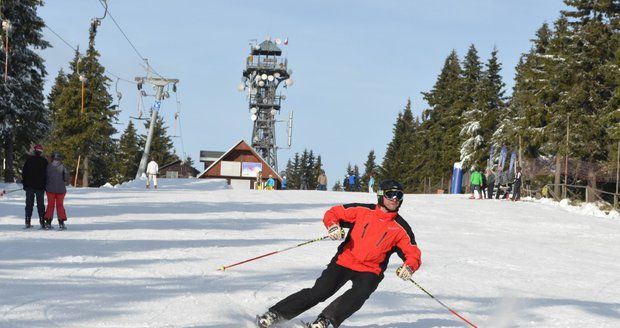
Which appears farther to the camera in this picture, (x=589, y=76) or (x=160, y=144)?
(x=160, y=144)

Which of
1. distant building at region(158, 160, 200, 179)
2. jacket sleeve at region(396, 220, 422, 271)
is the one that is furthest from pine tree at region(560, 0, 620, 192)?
distant building at region(158, 160, 200, 179)

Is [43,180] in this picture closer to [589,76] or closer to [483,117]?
[589,76]

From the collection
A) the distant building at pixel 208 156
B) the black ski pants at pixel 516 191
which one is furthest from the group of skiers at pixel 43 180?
the distant building at pixel 208 156

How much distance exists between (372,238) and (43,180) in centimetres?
878

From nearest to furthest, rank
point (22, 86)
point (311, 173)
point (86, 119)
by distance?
point (22, 86) < point (86, 119) < point (311, 173)

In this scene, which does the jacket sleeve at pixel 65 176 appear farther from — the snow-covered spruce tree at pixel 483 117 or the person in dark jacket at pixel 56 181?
the snow-covered spruce tree at pixel 483 117

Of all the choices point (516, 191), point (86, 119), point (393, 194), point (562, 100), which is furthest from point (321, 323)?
point (86, 119)

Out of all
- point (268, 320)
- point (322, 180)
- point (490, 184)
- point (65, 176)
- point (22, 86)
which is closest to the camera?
point (268, 320)

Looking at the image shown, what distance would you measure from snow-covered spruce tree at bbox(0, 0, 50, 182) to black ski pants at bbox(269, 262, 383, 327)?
28348 millimetres

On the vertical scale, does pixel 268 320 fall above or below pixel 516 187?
below

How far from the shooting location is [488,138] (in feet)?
187

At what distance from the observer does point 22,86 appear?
3156 centimetres

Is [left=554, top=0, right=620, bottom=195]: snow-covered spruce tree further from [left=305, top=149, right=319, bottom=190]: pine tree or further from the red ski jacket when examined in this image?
[left=305, top=149, right=319, bottom=190]: pine tree

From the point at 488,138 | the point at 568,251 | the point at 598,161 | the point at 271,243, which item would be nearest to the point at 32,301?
the point at 271,243
